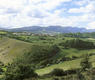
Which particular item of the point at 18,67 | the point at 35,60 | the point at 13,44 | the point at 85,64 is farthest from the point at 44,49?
the point at 18,67

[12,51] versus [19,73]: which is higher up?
[19,73]

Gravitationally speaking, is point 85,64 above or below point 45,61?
above

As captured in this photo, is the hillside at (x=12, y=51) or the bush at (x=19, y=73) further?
the hillside at (x=12, y=51)

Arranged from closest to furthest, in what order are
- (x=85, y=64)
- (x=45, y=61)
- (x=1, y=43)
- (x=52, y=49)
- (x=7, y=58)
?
1. (x=85, y=64)
2. (x=45, y=61)
3. (x=7, y=58)
4. (x=52, y=49)
5. (x=1, y=43)

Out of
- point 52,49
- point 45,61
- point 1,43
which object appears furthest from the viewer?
point 1,43

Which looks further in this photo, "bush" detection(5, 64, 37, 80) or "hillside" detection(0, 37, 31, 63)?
"hillside" detection(0, 37, 31, 63)

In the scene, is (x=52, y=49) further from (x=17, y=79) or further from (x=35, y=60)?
(x=17, y=79)

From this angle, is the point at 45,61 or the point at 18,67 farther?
the point at 45,61

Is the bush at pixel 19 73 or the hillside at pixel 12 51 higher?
the bush at pixel 19 73

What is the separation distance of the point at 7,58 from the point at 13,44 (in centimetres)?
2794

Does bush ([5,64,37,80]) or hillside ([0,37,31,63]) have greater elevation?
bush ([5,64,37,80])

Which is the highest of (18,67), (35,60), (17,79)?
(18,67)

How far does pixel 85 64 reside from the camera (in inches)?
1791

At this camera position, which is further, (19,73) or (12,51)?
(12,51)
